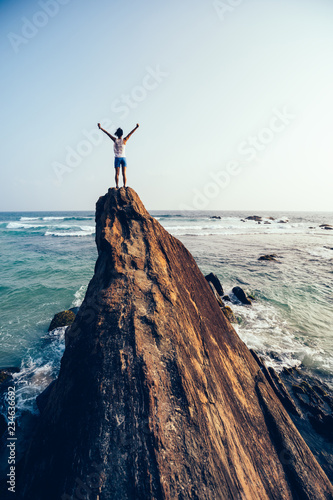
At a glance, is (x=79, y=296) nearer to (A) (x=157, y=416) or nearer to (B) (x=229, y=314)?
(B) (x=229, y=314)

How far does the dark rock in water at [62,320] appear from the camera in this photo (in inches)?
361

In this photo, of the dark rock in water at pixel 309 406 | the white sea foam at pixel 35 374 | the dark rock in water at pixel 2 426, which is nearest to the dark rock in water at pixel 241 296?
the dark rock in water at pixel 309 406

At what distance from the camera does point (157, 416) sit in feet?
8.68

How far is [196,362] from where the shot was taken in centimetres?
342

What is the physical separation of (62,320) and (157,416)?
8.20 m

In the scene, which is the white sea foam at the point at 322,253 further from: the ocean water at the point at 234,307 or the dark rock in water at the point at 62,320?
the dark rock in water at the point at 62,320

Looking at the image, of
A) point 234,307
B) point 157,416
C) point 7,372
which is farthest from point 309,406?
point 7,372

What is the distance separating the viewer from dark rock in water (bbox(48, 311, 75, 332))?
30.1ft

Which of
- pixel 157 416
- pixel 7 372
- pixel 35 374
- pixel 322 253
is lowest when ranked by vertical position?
pixel 35 374

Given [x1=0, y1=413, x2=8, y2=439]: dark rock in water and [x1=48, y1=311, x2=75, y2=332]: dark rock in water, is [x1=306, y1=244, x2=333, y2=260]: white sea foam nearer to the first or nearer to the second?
[x1=48, y1=311, x2=75, y2=332]: dark rock in water

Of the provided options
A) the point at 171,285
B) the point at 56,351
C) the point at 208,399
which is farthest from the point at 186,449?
the point at 56,351

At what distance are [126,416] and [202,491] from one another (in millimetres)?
1087

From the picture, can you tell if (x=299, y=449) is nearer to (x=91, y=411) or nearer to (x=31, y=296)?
(x=91, y=411)

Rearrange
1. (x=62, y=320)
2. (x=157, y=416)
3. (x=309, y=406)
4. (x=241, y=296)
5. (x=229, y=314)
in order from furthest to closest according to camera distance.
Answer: (x=241, y=296) < (x=229, y=314) < (x=62, y=320) < (x=309, y=406) < (x=157, y=416)
